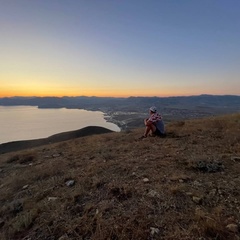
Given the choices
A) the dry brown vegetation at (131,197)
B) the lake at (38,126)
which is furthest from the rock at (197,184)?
the lake at (38,126)

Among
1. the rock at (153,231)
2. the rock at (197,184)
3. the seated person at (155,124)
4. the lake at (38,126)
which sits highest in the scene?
the seated person at (155,124)

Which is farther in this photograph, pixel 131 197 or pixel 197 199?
pixel 131 197

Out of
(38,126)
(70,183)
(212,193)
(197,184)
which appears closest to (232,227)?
(212,193)

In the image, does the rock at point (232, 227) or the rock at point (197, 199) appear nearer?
the rock at point (232, 227)

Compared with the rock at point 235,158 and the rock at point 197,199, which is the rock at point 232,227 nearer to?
the rock at point 197,199

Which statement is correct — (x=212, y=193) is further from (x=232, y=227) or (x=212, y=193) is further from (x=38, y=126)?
(x=38, y=126)

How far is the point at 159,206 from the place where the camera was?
3729mm

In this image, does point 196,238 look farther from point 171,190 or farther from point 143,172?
point 143,172

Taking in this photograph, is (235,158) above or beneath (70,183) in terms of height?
above

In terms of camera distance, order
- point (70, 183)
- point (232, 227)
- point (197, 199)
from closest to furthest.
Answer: point (232, 227), point (197, 199), point (70, 183)

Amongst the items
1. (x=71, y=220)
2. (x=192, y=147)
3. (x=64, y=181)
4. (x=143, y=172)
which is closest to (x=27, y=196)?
(x=64, y=181)

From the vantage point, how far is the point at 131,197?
415cm

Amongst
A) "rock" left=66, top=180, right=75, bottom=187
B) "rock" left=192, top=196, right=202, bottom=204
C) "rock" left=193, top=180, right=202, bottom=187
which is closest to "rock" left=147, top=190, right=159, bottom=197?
"rock" left=192, top=196, right=202, bottom=204

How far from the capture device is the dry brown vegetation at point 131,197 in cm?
324
